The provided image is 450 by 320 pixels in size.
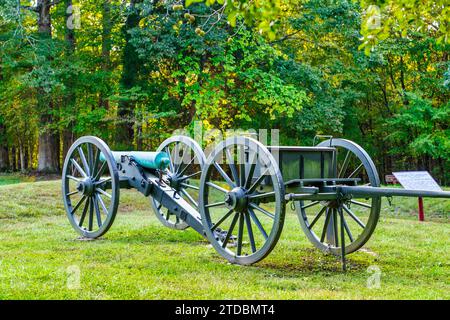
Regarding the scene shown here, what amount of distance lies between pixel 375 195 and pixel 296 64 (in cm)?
1374

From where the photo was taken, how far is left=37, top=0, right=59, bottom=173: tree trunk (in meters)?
20.4

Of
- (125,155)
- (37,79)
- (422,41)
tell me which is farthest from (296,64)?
(125,155)

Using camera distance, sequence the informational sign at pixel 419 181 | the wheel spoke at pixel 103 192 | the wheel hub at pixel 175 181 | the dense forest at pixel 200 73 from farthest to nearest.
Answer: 1. the dense forest at pixel 200 73
2. the informational sign at pixel 419 181
3. the wheel hub at pixel 175 181
4. the wheel spoke at pixel 103 192

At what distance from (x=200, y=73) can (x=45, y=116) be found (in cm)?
781

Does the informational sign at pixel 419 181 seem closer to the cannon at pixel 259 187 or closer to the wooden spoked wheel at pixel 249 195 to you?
the cannon at pixel 259 187

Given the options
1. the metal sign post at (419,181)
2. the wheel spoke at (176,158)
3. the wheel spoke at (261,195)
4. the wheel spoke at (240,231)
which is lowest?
the wheel spoke at (240,231)

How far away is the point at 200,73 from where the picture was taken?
17.6 meters

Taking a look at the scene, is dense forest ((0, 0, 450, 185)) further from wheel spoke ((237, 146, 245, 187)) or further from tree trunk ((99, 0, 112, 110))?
wheel spoke ((237, 146, 245, 187))

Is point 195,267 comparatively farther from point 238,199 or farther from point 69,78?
point 69,78

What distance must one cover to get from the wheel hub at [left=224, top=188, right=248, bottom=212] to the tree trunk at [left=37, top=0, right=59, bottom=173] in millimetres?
14807

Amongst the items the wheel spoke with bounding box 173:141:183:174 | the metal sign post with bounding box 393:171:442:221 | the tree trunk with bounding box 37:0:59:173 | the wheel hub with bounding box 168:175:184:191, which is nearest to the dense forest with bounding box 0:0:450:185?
the tree trunk with bounding box 37:0:59:173

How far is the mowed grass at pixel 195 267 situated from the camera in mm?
4656

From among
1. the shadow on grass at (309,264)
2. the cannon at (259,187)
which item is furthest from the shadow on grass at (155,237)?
the shadow on grass at (309,264)

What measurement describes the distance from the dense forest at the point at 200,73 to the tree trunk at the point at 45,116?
44mm
